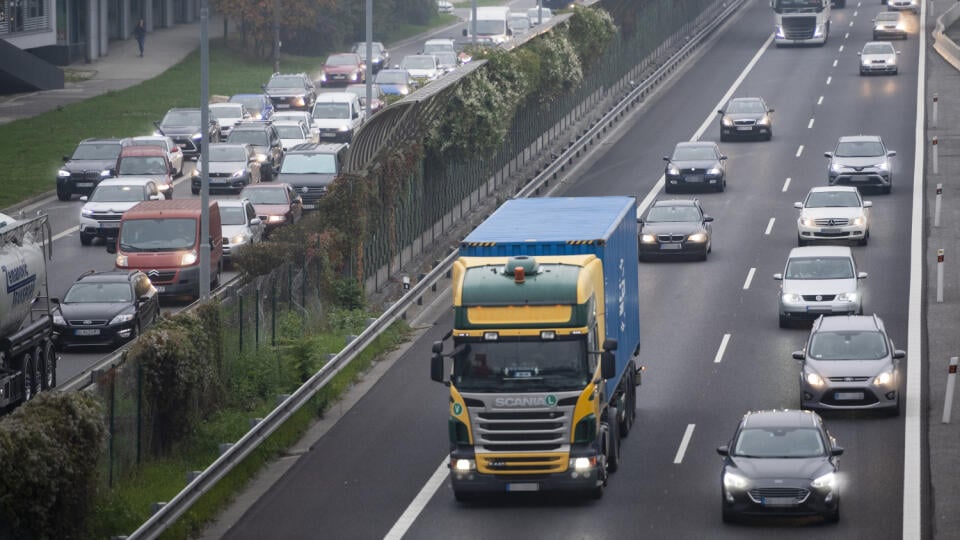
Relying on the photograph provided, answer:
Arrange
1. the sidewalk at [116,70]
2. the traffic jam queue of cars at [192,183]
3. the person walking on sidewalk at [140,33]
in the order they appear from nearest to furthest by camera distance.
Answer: the traffic jam queue of cars at [192,183] → the sidewalk at [116,70] → the person walking on sidewalk at [140,33]

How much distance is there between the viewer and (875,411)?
96.9 ft

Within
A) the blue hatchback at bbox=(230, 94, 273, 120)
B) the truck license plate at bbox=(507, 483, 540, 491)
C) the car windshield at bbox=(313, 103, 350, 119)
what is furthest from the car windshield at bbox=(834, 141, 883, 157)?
the truck license plate at bbox=(507, 483, 540, 491)

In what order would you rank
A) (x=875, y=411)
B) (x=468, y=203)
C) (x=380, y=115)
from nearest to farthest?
(x=875, y=411)
(x=380, y=115)
(x=468, y=203)

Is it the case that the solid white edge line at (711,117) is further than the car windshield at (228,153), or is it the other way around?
the car windshield at (228,153)

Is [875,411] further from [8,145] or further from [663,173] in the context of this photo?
[8,145]

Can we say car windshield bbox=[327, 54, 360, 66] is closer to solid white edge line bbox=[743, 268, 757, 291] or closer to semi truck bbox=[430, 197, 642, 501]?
solid white edge line bbox=[743, 268, 757, 291]

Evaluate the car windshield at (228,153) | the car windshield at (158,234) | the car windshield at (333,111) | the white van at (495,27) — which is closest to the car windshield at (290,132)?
the car windshield at (333,111)

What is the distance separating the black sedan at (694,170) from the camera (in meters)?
53.3

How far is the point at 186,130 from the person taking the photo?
6725cm

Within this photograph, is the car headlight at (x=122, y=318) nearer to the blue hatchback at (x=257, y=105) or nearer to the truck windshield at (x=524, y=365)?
the truck windshield at (x=524, y=365)

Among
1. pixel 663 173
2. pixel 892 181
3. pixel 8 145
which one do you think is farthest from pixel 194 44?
pixel 892 181

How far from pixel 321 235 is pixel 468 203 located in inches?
524

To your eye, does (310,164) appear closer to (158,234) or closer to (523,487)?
(158,234)

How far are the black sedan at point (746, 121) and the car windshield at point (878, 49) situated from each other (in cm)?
1475
